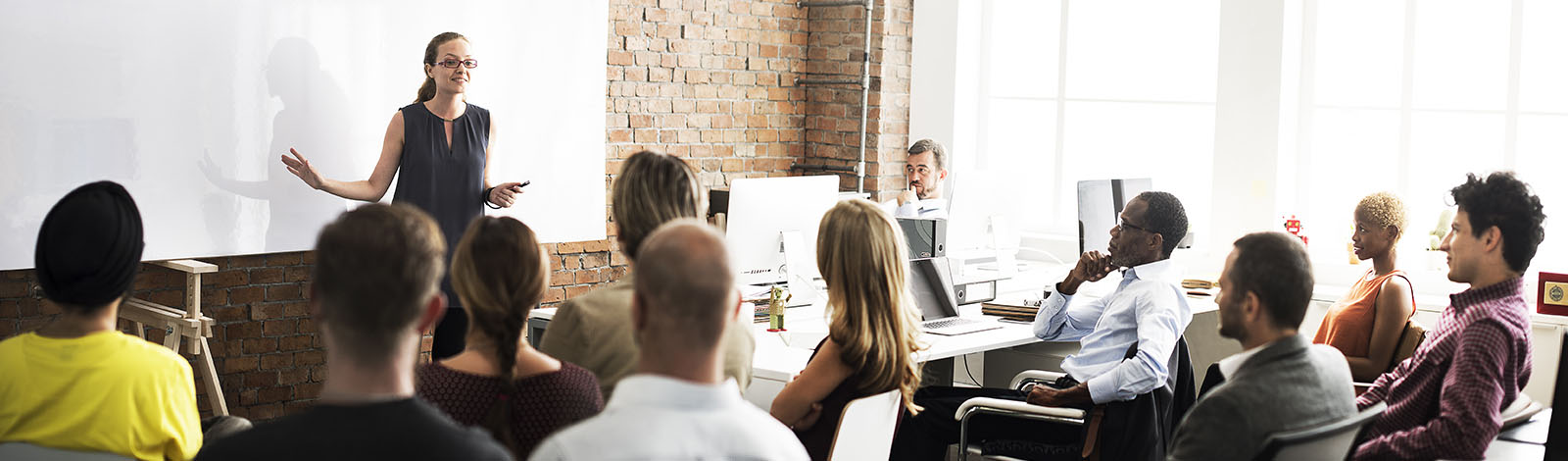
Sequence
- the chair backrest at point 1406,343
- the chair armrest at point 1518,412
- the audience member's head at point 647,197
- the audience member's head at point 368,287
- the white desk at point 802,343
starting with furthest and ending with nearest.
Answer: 1. the chair backrest at point 1406,343
2. the white desk at point 802,343
3. the chair armrest at point 1518,412
4. the audience member's head at point 647,197
5. the audience member's head at point 368,287

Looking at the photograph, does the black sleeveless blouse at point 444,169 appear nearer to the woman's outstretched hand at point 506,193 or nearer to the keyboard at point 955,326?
the woman's outstretched hand at point 506,193

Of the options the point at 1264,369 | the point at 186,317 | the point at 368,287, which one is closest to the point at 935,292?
the point at 1264,369

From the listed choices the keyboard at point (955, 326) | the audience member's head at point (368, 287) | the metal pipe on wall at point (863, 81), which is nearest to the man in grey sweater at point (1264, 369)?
the audience member's head at point (368, 287)

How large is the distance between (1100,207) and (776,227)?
4.61ft

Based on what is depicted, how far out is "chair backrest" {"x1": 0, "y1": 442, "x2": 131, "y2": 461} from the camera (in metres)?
2.31

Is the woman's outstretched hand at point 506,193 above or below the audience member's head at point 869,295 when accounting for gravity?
above

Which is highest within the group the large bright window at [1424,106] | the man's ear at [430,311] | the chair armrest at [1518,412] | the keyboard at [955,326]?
the large bright window at [1424,106]

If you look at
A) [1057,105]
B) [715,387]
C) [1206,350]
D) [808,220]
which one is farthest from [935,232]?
[715,387]

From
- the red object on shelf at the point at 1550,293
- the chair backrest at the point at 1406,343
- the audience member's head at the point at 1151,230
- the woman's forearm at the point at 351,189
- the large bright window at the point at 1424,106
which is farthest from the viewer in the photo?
the large bright window at the point at 1424,106

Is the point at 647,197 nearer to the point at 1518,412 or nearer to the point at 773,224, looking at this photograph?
the point at 773,224

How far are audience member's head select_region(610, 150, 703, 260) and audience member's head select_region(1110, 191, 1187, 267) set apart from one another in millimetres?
1576

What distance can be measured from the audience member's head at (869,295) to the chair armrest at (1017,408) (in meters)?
0.59

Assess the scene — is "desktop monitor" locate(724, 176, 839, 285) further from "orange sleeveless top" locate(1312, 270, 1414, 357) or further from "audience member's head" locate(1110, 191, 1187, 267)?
"orange sleeveless top" locate(1312, 270, 1414, 357)

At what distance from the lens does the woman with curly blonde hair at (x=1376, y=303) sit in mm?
3963
